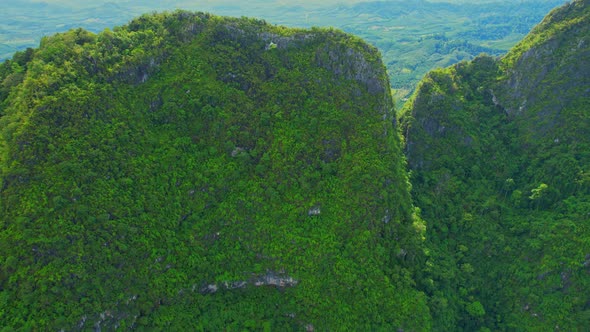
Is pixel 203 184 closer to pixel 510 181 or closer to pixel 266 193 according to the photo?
pixel 266 193

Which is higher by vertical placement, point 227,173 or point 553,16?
point 553,16

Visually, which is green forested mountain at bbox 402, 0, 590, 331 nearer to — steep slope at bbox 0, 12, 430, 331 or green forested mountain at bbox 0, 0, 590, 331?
green forested mountain at bbox 0, 0, 590, 331

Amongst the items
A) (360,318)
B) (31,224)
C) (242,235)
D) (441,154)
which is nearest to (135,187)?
(31,224)

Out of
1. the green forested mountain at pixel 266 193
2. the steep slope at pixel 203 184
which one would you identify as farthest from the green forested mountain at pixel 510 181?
the steep slope at pixel 203 184

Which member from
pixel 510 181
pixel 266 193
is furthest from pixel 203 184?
pixel 510 181

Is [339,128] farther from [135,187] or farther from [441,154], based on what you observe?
[135,187]
